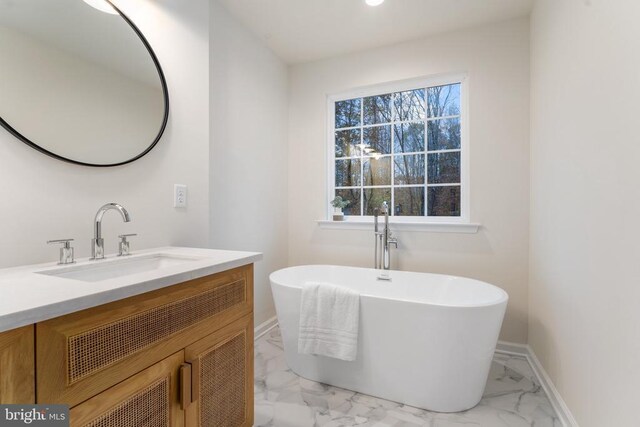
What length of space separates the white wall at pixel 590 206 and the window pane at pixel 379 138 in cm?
114

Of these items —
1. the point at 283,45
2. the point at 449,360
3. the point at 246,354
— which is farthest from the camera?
the point at 283,45

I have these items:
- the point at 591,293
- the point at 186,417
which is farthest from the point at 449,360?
the point at 186,417

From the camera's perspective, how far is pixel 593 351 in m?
1.27

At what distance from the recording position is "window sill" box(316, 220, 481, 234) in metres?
2.38

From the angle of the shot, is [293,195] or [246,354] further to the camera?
[293,195]

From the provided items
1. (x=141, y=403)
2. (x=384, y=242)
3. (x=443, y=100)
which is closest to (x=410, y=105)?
(x=443, y=100)

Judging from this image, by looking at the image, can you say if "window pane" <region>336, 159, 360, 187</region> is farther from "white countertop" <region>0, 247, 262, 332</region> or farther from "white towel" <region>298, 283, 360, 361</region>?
"white countertop" <region>0, 247, 262, 332</region>

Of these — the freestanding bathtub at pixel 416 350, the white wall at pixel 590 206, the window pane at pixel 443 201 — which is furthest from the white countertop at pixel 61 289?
the window pane at pixel 443 201

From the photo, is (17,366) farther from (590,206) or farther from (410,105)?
(410,105)

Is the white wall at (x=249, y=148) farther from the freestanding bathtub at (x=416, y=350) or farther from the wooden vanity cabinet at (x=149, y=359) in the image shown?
the wooden vanity cabinet at (x=149, y=359)

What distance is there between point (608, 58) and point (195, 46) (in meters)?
2.00

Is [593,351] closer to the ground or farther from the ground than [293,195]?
closer to the ground

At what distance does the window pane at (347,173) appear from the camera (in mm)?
2873

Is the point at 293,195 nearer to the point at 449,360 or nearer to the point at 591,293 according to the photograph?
the point at 449,360
